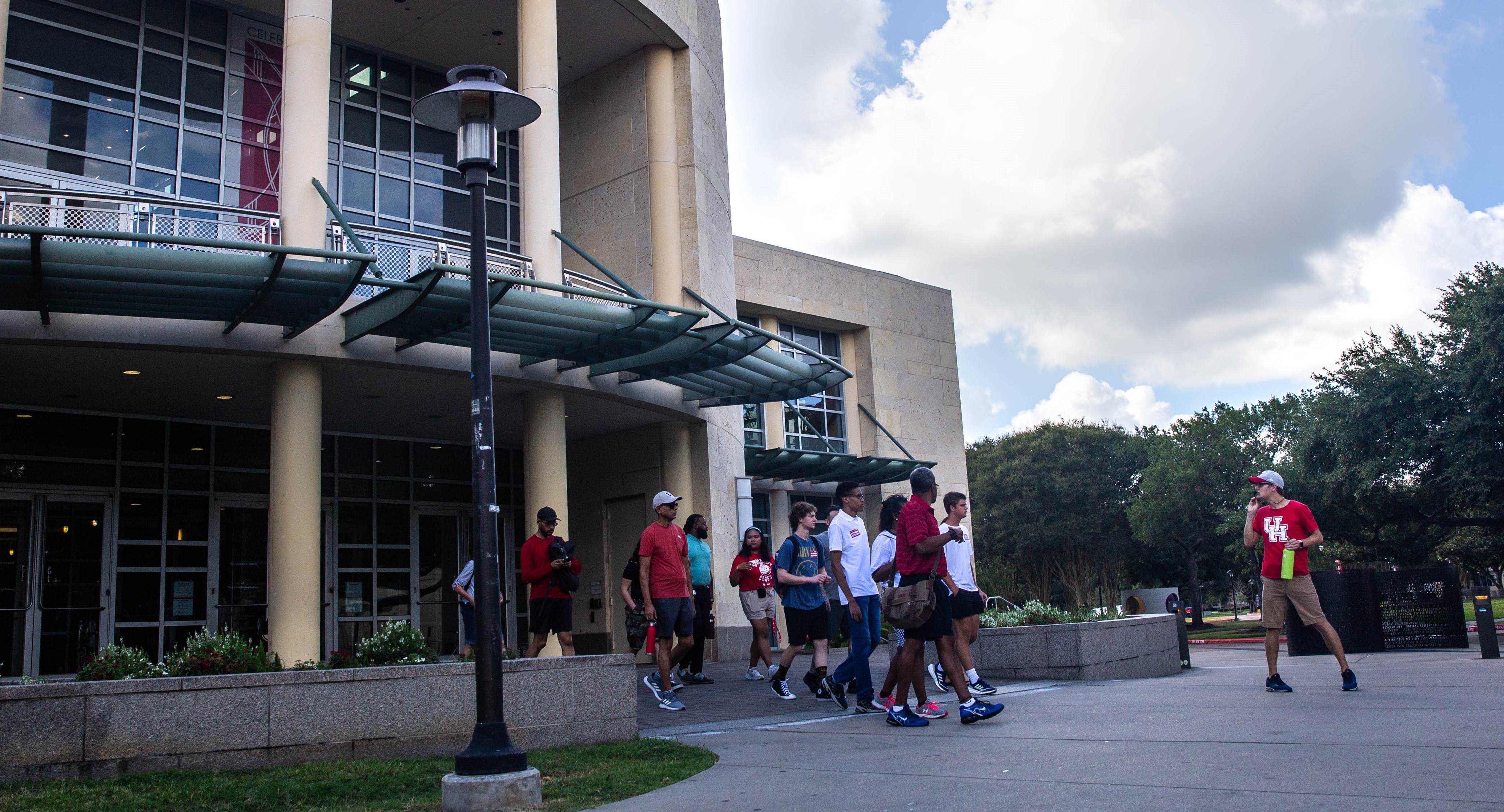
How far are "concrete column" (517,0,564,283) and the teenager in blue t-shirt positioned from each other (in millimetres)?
6331

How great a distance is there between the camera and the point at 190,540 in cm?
1711

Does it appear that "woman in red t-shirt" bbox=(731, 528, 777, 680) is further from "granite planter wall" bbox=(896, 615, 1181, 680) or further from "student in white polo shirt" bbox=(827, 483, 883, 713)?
"student in white polo shirt" bbox=(827, 483, 883, 713)

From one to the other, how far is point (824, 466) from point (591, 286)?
8.11 m

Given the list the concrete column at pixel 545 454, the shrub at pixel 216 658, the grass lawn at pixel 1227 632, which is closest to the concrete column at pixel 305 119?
the concrete column at pixel 545 454

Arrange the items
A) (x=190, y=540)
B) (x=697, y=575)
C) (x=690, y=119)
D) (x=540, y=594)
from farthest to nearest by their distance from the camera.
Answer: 1. (x=690, y=119)
2. (x=190, y=540)
3. (x=697, y=575)
4. (x=540, y=594)

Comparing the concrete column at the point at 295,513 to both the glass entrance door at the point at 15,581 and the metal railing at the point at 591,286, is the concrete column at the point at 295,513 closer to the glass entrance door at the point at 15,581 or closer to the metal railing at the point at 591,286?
the metal railing at the point at 591,286

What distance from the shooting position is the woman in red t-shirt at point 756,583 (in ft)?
38.8

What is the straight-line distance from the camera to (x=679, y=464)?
63.3 ft

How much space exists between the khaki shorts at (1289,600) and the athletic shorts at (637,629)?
230 inches

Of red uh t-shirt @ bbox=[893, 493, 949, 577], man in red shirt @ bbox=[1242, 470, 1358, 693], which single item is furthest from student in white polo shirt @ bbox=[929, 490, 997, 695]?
man in red shirt @ bbox=[1242, 470, 1358, 693]

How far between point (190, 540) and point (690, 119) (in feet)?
35.1

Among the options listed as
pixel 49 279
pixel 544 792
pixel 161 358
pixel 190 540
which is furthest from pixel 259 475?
pixel 544 792

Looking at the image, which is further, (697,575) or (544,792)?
(697,575)

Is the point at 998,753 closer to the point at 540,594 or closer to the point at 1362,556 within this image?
the point at 540,594
